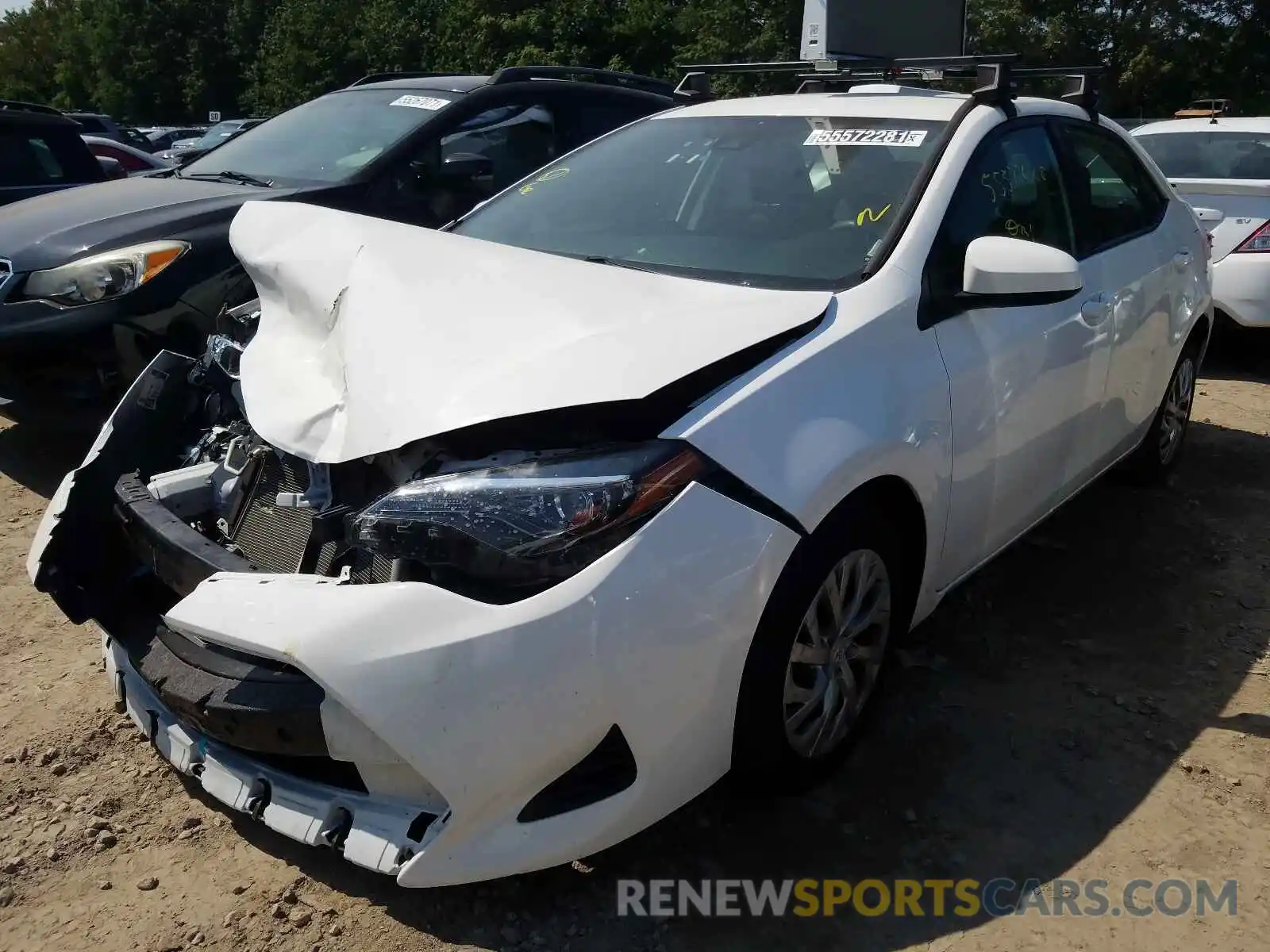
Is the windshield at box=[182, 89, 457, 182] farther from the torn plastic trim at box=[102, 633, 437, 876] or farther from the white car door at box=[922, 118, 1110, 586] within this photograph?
the torn plastic trim at box=[102, 633, 437, 876]

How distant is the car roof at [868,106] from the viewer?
3267 millimetres

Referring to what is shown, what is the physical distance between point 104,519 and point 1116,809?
267cm

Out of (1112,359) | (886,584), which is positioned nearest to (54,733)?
(886,584)

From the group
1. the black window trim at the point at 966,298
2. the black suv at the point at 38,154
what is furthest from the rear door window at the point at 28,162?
the black window trim at the point at 966,298

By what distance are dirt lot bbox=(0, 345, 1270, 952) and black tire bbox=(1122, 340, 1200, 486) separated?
870 millimetres

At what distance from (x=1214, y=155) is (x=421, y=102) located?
5.30 meters

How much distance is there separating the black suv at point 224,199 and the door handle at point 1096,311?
199cm

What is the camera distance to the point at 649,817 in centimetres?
217

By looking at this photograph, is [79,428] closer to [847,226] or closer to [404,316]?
[404,316]

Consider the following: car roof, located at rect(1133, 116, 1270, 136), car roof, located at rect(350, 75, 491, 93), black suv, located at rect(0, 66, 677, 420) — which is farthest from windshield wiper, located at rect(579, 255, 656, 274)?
car roof, located at rect(1133, 116, 1270, 136)

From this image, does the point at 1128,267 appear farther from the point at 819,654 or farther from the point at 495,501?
the point at 495,501

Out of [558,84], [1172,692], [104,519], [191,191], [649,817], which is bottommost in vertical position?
[1172,692]

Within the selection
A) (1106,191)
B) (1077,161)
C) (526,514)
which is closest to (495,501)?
(526,514)

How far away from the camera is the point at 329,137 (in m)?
5.69
